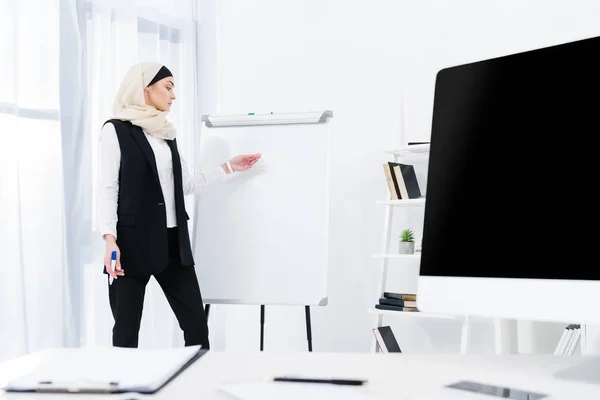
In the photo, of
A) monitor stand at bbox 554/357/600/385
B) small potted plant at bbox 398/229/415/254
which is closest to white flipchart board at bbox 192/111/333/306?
small potted plant at bbox 398/229/415/254

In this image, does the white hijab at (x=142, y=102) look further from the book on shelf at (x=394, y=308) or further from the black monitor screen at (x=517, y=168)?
the black monitor screen at (x=517, y=168)

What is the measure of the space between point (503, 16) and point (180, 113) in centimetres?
178

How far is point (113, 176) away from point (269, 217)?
0.72 m

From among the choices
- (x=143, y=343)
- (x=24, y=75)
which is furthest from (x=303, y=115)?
(x=143, y=343)

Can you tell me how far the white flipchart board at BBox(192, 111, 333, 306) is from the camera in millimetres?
2732

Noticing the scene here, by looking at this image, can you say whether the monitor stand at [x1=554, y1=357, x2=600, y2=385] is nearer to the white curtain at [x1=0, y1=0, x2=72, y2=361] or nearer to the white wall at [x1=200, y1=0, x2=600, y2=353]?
the white curtain at [x1=0, y1=0, x2=72, y2=361]

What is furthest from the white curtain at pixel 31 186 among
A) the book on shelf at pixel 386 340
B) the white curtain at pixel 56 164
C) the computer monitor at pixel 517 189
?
the computer monitor at pixel 517 189

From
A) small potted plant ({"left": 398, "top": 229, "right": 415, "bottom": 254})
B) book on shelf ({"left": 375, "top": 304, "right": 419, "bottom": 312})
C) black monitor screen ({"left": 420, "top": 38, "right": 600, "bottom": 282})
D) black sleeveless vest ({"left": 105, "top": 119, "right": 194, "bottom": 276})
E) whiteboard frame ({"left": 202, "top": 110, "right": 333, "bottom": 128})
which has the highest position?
whiteboard frame ({"left": 202, "top": 110, "right": 333, "bottom": 128})

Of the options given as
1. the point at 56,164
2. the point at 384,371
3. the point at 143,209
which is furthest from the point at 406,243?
the point at 384,371

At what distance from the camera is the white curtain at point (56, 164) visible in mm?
2492

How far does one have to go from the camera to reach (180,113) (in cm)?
350

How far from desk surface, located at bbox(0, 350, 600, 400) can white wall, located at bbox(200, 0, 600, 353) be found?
7.90 feet

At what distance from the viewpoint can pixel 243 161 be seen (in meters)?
2.82

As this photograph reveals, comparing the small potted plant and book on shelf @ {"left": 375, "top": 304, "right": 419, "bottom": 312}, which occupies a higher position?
the small potted plant
